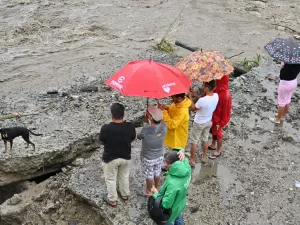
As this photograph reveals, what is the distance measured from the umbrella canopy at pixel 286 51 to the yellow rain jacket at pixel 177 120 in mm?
2515

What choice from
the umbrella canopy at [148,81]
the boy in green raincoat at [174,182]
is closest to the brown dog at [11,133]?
the umbrella canopy at [148,81]

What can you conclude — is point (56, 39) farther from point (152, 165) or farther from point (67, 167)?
point (152, 165)

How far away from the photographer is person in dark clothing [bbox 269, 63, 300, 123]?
7.47m

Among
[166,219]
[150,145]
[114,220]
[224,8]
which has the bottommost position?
[224,8]

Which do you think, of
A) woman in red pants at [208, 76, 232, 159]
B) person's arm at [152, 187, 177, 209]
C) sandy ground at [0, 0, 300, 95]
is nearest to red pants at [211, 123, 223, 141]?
woman in red pants at [208, 76, 232, 159]

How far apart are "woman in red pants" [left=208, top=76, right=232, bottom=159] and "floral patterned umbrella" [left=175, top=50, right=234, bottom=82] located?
367mm

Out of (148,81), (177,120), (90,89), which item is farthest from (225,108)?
(90,89)

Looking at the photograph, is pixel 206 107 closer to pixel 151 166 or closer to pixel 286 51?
pixel 151 166

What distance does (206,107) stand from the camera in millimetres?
5980

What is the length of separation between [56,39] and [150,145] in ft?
27.7

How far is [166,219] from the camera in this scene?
4648 mm

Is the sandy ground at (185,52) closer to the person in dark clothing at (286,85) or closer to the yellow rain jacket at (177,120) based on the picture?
the person in dark clothing at (286,85)

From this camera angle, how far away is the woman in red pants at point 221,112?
20.7 ft

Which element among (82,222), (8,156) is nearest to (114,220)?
(82,222)
